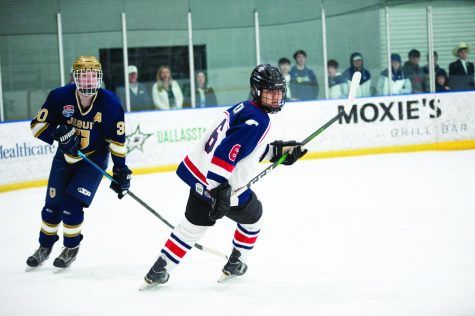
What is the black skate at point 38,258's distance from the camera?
3787 millimetres

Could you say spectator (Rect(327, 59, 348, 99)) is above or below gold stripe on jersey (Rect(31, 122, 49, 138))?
above

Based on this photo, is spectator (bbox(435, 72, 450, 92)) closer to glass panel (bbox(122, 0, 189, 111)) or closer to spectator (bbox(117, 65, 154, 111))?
glass panel (bbox(122, 0, 189, 111))

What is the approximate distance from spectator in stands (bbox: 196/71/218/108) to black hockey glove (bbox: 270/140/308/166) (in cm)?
502

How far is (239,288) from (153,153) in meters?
4.50

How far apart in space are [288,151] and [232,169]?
0.48 meters

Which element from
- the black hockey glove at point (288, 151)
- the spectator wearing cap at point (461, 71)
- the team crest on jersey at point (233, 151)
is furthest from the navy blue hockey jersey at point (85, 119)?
the spectator wearing cap at point (461, 71)

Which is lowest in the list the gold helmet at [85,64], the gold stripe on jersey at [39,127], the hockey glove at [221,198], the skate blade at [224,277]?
the skate blade at [224,277]

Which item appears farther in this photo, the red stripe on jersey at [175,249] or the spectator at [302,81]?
the spectator at [302,81]

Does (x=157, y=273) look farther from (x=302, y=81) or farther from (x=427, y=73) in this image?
(x=427, y=73)

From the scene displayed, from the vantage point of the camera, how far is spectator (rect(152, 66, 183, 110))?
815 cm

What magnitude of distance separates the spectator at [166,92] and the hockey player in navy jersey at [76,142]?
4.38 m

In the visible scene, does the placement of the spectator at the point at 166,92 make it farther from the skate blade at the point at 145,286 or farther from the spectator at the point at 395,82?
the skate blade at the point at 145,286

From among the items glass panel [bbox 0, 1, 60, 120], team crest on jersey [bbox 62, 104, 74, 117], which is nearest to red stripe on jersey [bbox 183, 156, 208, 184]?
team crest on jersey [bbox 62, 104, 74, 117]

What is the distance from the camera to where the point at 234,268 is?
11.2ft
